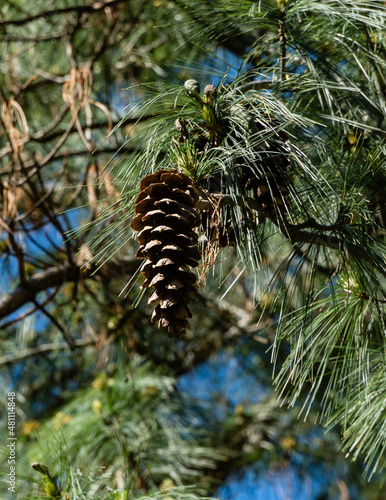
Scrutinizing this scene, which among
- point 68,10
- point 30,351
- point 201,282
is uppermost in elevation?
point 68,10

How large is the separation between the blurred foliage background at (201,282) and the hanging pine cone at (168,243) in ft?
0.16

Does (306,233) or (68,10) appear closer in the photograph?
(306,233)

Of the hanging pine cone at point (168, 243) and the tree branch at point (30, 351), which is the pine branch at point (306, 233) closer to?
the hanging pine cone at point (168, 243)

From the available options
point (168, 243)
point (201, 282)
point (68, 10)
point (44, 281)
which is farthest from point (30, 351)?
point (168, 243)

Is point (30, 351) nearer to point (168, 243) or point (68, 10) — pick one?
point (68, 10)

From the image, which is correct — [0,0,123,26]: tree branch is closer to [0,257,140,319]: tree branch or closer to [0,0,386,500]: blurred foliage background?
[0,0,386,500]: blurred foliage background

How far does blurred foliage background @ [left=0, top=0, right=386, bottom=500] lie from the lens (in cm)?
82

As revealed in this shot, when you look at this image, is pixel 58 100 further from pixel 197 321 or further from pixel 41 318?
pixel 197 321

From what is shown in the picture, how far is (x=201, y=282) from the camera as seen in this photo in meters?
1.28

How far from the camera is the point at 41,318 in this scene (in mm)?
1983

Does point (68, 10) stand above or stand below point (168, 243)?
above

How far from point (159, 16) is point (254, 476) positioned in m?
1.62

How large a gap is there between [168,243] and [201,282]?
601 mm

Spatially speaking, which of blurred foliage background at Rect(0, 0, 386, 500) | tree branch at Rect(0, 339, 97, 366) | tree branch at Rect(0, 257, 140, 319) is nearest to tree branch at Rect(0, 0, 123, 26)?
blurred foliage background at Rect(0, 0, 386, 500)
